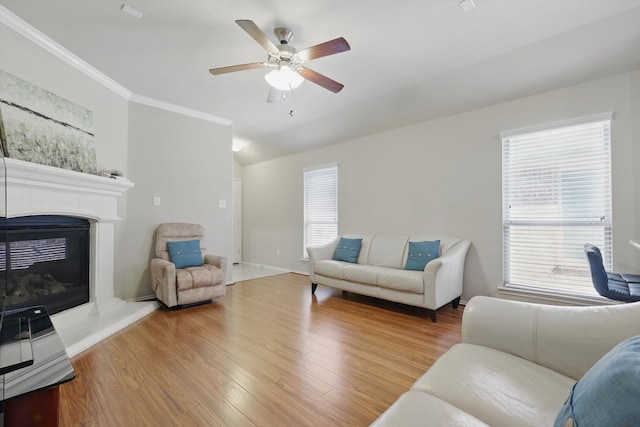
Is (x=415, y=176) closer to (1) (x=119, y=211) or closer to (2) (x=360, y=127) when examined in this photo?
(2) (x=360, y=127)

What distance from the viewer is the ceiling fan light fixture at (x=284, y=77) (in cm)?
244

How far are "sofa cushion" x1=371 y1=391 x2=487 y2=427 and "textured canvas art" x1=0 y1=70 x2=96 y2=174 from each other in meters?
3.26

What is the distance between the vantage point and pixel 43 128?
2.59 meters

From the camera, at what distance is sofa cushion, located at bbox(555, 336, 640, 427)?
588mm

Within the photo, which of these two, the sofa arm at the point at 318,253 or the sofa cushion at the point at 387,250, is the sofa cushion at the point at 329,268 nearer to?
the sofa arm at the point at 318,253

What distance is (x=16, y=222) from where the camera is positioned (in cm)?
236

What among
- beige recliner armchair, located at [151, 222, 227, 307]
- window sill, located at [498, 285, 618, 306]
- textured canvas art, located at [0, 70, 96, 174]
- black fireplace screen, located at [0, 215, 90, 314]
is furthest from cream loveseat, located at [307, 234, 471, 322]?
textured canvas art, located at [0, 70, 96, 174]

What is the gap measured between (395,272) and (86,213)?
348cm

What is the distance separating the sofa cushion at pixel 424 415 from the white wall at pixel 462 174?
9.69 feet

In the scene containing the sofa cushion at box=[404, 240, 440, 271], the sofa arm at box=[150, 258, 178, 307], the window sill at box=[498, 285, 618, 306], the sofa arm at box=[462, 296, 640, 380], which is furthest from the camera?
the sofa cushion at box=[404, 240, 440, 271]

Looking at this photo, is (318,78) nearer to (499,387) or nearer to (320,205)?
(499,387)

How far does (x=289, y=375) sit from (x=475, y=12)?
316 cm

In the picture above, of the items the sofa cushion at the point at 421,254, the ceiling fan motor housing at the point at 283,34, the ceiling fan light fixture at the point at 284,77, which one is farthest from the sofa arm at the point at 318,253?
the ceiling fan motor housing at the point at 283,34

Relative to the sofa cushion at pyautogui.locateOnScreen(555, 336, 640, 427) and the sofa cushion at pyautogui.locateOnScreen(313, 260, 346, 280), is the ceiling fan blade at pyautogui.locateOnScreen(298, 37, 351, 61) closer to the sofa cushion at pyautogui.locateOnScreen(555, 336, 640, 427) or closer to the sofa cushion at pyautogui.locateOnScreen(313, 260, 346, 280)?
the sofa cushion at pyautogui.locateOnScreen(555, 336, 640, 427)
